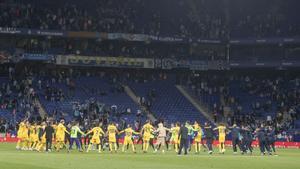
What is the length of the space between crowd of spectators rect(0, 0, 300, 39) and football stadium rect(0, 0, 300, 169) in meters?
0.13

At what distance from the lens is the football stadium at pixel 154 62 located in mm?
74500

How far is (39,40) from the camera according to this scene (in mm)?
80500

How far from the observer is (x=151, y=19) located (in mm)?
84938

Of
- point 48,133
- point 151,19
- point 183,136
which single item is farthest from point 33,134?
point 151,19

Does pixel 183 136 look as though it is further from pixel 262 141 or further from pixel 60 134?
pixel 60 134

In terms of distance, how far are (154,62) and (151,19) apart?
17.8 feet

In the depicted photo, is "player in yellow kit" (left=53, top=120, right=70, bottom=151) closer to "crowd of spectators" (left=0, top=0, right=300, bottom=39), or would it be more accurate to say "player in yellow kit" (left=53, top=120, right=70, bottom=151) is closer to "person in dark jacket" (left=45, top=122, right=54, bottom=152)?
"person in dark jacket" (left=45, top=122, right=54, bottom=152)

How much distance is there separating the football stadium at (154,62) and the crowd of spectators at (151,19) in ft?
0.41

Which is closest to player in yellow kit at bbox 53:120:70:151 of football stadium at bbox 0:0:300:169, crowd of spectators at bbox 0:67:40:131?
crowd of spectators at bbox 0:67:40:131

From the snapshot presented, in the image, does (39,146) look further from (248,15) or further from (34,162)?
(248,15)

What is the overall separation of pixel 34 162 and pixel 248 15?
5875cm

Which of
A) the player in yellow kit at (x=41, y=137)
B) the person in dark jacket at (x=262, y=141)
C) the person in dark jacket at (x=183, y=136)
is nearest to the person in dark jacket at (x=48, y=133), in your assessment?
the player in yellow kit at (x=41, y=137)

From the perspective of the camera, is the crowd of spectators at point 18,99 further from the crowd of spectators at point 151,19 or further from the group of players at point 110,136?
the group of players at point 110,136

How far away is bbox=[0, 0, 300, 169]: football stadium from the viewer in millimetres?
74500
